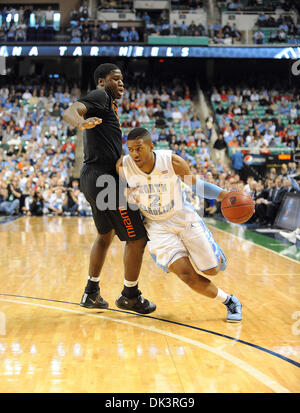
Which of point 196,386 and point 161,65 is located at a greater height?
point 161,65

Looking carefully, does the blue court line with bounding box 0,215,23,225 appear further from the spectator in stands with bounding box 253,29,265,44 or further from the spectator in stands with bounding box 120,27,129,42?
the spectator in stands with bounding box 253,29,265,44

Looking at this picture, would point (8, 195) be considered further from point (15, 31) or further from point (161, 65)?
point (161, 65)

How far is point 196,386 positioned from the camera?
247 centimetres

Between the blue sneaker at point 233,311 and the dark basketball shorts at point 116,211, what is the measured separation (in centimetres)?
Result: 83

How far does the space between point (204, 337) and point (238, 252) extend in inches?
174

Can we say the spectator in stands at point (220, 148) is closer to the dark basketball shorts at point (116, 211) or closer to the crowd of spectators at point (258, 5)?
the crowd of spectators at point (258, 5)

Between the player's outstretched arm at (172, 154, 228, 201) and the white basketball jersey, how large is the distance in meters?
0.05

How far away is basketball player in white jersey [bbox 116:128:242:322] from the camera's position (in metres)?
3.74

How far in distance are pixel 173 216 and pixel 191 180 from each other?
0.31 meters

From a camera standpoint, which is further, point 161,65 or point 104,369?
point 161,65

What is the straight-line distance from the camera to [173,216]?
3.82 metres

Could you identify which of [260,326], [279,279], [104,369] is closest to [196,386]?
[104,369]

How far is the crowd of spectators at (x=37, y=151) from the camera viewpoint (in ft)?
49.3
